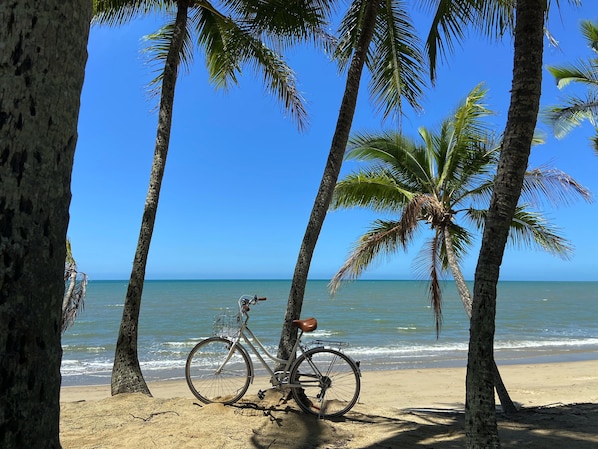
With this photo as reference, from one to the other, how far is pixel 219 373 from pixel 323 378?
131 cm

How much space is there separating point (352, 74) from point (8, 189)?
540cm

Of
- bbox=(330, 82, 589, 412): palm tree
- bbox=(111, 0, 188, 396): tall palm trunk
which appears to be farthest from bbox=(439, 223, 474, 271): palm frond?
bbox=(111, 0, 188, 396): tall palm trunk

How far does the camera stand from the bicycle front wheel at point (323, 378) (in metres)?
5.24

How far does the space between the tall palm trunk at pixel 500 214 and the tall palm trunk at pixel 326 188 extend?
2.61 meters

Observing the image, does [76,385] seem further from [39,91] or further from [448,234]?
[39,91]

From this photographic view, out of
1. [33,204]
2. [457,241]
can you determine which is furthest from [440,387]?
[33,204]

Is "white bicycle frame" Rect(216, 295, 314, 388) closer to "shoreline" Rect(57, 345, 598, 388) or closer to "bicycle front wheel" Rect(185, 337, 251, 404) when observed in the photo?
"bicycle front wheel" Rect(185, 337, 251, 404)

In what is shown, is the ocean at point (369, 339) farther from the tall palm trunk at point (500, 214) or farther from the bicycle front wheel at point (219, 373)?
the tall palm trunk at point (500, 214)

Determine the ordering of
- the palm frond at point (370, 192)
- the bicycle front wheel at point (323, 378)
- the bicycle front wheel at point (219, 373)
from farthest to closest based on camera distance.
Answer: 1. the palm frond at point (370, 192)
2. the bicycle front wheel at point (219, 373)
3. the bicycle front wheel at point (323, 378)

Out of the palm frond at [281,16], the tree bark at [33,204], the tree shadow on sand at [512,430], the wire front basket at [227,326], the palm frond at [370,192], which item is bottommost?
the tree shadow on sand at [512,430]

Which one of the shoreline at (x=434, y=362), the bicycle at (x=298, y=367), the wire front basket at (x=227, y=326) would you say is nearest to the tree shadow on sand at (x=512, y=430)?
the bicycle at (x=298, y=367)

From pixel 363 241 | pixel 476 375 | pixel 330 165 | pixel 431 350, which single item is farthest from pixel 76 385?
pixel 431 350

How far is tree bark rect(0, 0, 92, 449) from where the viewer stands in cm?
156

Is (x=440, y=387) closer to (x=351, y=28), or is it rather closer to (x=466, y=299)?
(x=466, y=299)
